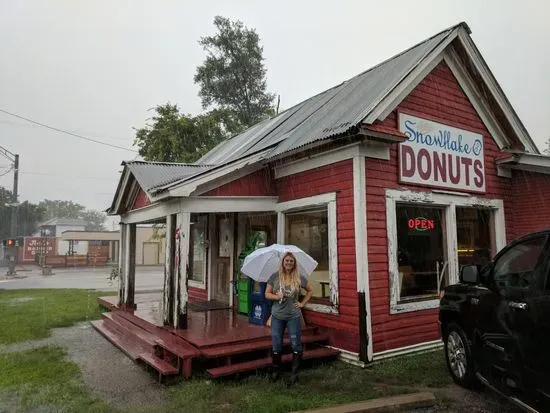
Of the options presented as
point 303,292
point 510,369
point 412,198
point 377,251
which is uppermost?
point 412,198

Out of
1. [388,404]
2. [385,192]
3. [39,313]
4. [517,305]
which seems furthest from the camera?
[39,313]

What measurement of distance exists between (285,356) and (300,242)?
2635 mm

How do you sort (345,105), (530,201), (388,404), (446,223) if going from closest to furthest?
(388,404), (446,223), (345,105), (530,201)

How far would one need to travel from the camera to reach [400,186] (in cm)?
770

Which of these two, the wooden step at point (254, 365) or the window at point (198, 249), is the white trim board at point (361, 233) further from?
the window at point (198, 249)

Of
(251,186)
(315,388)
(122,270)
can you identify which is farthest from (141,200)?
(315,388)

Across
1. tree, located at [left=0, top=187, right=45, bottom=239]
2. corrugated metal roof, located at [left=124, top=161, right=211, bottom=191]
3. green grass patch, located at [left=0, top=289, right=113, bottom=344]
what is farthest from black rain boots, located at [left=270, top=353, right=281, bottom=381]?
tree, located at [left=0, top=187, right=45, bottom=239]

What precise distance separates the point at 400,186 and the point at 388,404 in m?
3.86

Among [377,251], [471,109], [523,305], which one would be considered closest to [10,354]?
[377,251]

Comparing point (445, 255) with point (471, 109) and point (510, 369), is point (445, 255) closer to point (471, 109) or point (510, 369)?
point (471, 109)

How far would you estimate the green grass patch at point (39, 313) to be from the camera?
9906mm

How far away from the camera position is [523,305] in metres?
4.01

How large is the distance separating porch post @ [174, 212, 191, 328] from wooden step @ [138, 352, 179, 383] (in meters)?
0.86

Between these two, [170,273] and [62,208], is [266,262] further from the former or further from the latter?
[62,208]
